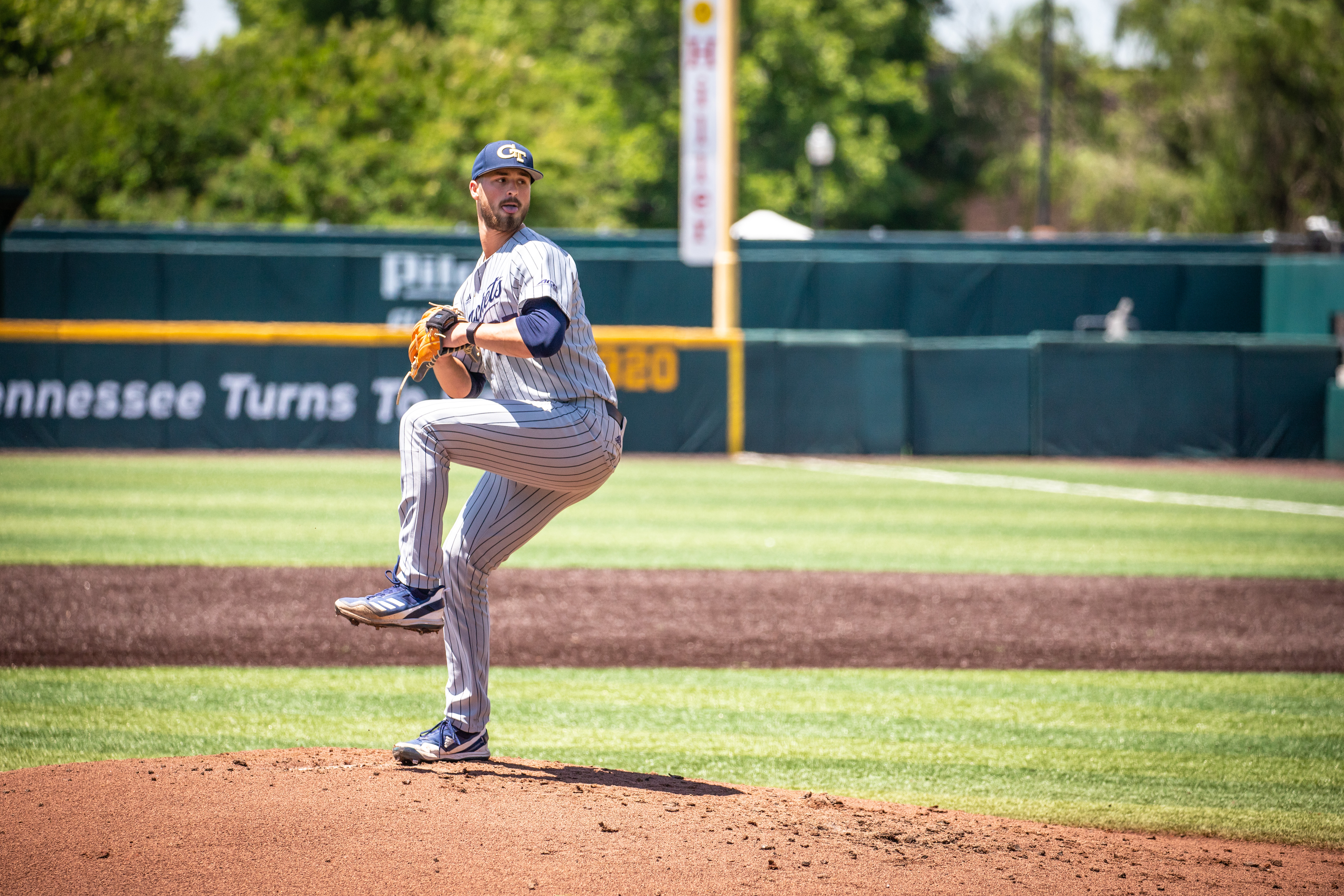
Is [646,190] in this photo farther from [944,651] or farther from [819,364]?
[944,651]

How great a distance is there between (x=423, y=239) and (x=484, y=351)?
17585 mm

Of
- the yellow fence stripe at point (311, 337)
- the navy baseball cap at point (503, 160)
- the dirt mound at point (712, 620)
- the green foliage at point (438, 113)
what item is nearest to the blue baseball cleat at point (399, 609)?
the navy baseball cap at point (503, 160)

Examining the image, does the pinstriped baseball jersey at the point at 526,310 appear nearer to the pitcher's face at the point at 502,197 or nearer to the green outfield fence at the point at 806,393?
the pitcher's face at the point at 502,197

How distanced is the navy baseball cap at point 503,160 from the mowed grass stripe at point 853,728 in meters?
2.29

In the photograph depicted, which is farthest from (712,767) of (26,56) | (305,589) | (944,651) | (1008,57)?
(1008,57)

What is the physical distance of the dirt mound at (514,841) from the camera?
3.38 m

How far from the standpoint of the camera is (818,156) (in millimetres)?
27344

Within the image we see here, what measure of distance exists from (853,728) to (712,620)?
6.95 feet

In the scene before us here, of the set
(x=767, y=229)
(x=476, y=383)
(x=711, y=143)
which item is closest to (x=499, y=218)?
(x=476, y=383)

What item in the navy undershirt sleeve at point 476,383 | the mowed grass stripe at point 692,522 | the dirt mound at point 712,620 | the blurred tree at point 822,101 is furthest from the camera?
the blurred tree at point 822,101

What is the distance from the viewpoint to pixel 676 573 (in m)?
9.21

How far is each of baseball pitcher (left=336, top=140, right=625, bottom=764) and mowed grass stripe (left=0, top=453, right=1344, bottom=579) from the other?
17.0 ft

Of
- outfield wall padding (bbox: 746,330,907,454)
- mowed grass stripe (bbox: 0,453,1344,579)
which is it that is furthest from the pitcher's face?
outfield wall padding (bbox: 746,330,907,454)

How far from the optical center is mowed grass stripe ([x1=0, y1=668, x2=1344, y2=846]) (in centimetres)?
498
